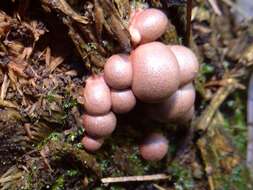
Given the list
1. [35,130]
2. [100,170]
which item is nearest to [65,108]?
[35,130]

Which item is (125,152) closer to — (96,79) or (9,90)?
(96,79)

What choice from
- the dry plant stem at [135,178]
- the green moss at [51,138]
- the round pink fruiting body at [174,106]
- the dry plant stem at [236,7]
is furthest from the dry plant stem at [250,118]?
the green moss at [51,138]

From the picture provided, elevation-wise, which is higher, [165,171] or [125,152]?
[125,152]

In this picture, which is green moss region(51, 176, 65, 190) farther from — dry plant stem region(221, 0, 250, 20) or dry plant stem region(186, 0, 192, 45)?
dry plant stem region(221, 0, 250, 20)

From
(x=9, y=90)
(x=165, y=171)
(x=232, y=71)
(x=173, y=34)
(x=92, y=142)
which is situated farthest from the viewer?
(x=232, y=71)

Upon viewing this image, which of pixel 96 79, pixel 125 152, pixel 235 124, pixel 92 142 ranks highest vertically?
pixel 96 79

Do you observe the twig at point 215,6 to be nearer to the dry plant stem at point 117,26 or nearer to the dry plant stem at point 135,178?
the dry plant stem at point 117,26

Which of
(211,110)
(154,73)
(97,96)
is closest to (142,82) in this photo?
(154,73)

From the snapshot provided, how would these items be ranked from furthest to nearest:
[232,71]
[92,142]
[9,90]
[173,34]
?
[232,71] → [173,34] → [92,142] → [9,90]
